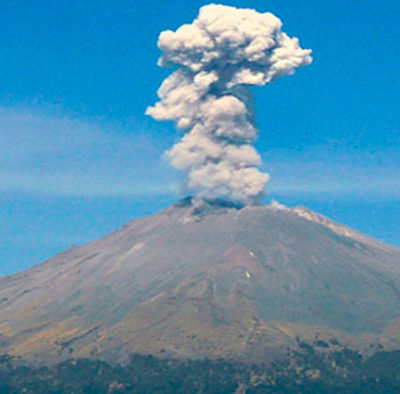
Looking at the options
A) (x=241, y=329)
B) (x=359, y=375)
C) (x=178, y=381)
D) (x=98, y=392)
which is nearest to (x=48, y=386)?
(x=98, y=392)

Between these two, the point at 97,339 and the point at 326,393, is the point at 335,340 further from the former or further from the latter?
the point at 97,339

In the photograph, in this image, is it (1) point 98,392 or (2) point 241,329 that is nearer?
(1) point 98,392

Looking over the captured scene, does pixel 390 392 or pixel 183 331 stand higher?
pixel 183 331

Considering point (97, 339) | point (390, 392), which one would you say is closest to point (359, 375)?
point (390, 392)

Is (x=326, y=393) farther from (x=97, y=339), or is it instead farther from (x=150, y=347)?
(x=97, y=339)

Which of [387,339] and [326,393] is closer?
[326,393]

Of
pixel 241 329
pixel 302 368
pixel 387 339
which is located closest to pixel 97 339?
pixel 241 329
